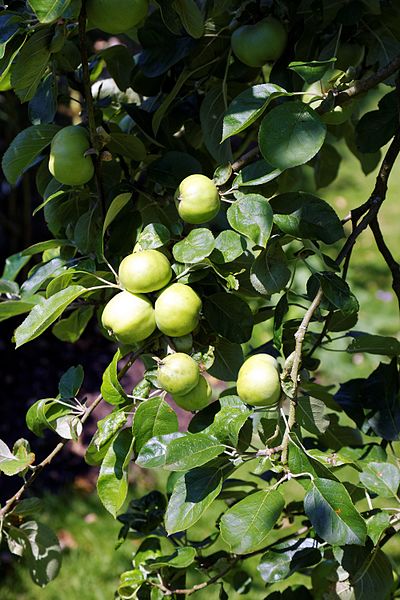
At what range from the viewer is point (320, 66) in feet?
2.37

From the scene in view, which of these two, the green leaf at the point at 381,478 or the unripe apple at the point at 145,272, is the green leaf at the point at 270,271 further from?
the green leaf at the point at 381,478

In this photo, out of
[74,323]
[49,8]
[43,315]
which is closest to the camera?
[49,8]

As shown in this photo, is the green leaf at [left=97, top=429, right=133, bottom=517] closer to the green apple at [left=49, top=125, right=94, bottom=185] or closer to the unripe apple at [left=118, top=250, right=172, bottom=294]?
→ the unripe apple at [left=118, top=250, right=172, bottom=294]

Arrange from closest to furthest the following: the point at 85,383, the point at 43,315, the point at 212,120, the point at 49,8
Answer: the point at 49,8, the point at 43,315, the point at 212,120, the point at 85,383

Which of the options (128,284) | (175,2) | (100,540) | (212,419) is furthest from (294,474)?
(100,540)

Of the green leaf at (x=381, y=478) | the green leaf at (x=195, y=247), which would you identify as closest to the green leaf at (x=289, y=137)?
the green leaf at (x=195, y=247)

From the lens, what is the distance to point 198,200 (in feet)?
2.59

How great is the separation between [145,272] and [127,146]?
0.84 ft

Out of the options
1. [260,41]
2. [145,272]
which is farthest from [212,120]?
[145,272]

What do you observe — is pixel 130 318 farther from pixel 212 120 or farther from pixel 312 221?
pixel 212 120

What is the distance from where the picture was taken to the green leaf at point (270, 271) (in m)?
0.80

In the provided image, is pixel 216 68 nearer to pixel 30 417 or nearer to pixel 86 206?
pixel 86 206

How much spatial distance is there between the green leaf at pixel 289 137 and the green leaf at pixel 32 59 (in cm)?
25

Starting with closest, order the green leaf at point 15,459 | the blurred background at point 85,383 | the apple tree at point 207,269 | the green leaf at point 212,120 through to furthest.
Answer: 1. the apple tree at point 207,269
2. the green leaf at point 15,459
3. the green leaf at point 212,120
4. the blurred background at point 85,383
